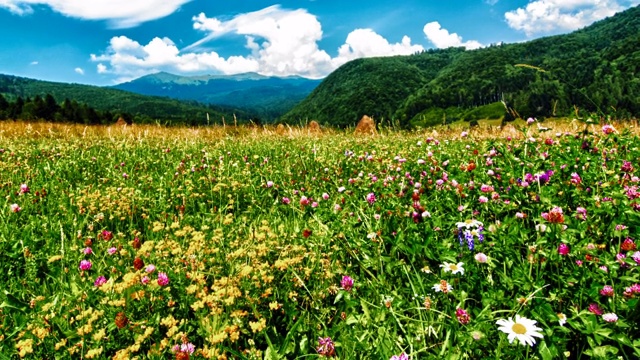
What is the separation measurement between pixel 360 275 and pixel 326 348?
0.85m

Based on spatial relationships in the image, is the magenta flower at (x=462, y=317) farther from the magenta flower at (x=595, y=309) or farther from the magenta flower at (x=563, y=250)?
the magenta flower at (x=563, y=250)

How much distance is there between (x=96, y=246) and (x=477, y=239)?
2.90m

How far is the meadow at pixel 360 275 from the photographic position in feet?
5.78

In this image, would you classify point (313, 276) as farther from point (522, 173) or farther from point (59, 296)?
point (522, 173)

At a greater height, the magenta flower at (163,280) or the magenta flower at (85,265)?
the magenta flower at (163,280)

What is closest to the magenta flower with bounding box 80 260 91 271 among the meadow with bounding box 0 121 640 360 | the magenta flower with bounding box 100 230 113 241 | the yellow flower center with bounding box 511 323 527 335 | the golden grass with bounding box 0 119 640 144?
the meadow with bounding box 0 121 640 360

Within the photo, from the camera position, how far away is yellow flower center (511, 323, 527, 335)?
146cm

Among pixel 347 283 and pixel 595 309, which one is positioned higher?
pixel 595 309

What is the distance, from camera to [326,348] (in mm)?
1870

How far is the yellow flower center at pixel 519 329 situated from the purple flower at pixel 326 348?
85 centimetres

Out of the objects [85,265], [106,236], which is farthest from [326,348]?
[106,236]

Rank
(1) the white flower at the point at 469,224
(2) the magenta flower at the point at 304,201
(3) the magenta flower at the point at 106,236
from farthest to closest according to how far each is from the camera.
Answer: (2) the magenta flower at the point at 304,201 < (3) the magenta flower at the point at 106,236 < (1) the white flower at the point at 469,224

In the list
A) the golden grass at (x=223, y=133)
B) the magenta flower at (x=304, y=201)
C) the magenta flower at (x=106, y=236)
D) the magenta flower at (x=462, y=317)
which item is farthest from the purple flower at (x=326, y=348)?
the golden grass at (x=223, y=133)

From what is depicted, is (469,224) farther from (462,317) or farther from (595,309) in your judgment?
(595,309)
